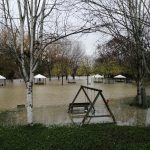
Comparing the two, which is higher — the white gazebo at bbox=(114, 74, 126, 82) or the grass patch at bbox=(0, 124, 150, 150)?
the white gazebo at bbox=(114, 74, 126, 82)

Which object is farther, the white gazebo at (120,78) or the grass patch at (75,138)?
the white gazebo at (120,78)

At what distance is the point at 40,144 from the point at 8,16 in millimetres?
5451

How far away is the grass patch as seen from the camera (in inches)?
359

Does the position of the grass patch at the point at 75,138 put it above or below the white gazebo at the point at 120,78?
below

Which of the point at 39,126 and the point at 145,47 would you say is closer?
the point at 145,47

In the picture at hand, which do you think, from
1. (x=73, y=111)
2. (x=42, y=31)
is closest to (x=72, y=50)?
(x=73, y=111)

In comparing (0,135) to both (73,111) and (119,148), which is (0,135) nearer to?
(119,148)

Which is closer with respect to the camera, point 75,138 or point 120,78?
point 75,138

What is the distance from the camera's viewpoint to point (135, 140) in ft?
32.4

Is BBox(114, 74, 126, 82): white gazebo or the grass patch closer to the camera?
the grass patch

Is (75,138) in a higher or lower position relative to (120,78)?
lower

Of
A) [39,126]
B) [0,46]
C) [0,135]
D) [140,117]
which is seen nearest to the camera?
[0,135]

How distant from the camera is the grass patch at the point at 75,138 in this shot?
29.9ft

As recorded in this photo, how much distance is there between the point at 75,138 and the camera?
1000 cm
